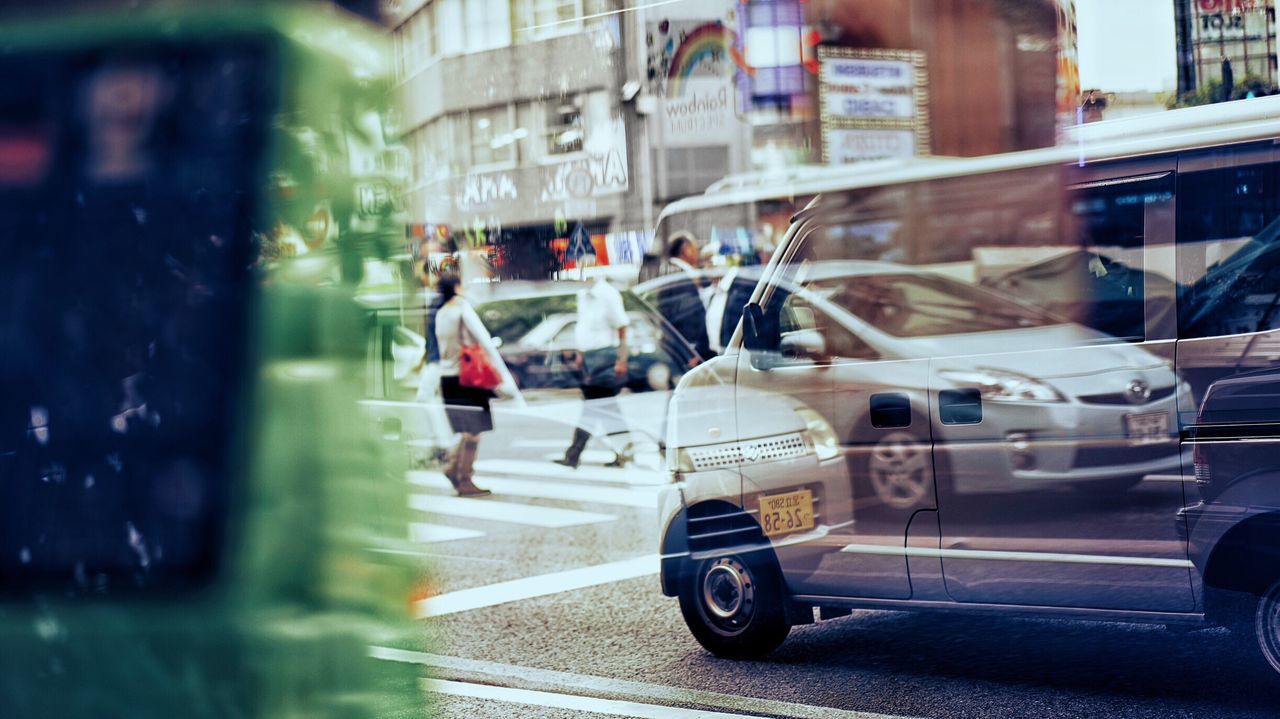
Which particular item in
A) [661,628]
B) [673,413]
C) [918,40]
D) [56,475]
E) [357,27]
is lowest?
[661,628]

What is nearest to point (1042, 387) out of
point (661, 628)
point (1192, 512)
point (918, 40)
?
point (1192, 512)

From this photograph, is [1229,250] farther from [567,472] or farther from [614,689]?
[567,472]

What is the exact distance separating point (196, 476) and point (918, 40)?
702 cm

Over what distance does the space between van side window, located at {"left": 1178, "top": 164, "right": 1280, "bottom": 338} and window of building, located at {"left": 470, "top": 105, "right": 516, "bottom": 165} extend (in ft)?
14.9

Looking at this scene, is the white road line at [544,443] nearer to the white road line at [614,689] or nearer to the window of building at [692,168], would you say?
the window of building at [692,168]

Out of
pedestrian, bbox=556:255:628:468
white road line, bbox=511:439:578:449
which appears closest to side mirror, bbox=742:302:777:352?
pedestrian, bbox=556:255:628:468

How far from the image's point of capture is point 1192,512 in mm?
4156

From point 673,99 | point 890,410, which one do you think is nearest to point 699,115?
point 673,99

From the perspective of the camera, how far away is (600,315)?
1038 cm

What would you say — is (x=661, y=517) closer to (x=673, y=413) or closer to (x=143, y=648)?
(x=673, y=413)

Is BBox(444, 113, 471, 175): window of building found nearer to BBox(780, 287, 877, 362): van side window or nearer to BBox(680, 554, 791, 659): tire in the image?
BBox(780, 287, 877, 362): van side window

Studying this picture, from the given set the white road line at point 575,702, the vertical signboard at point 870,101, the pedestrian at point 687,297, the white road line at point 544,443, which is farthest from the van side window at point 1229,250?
the white road line at point 544,443

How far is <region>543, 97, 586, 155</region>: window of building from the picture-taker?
838cm

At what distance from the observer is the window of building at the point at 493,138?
7888 mm
